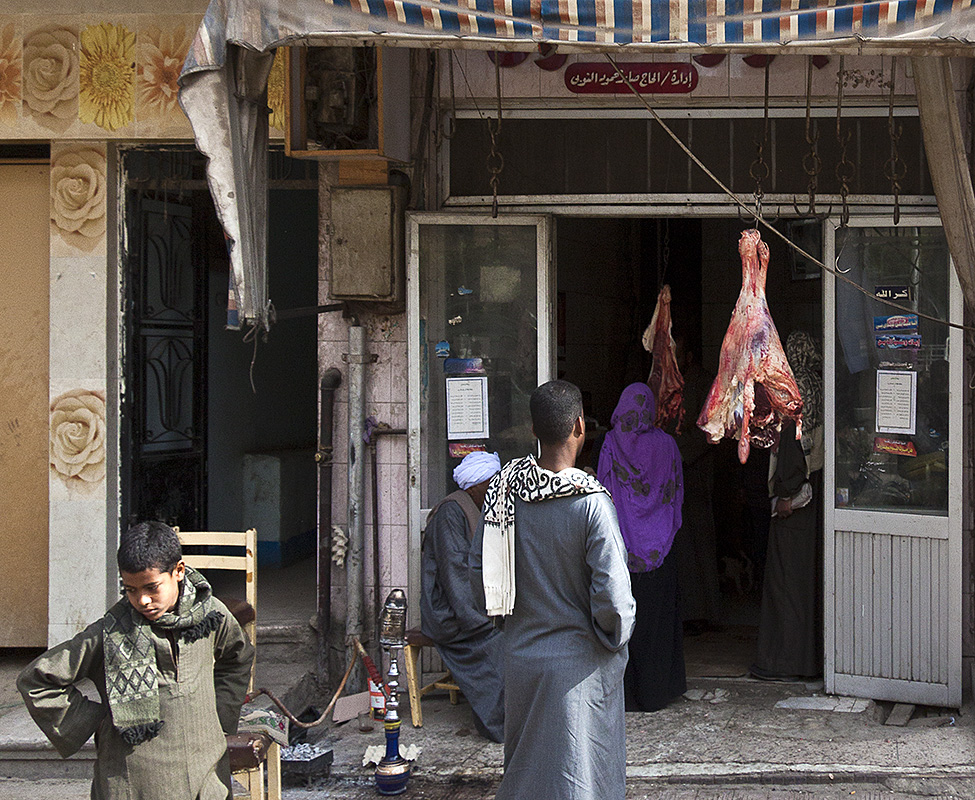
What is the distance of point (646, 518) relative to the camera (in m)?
5.81

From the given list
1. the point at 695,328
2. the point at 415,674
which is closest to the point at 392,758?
the point at 415,674

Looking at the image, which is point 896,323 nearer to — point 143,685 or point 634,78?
point 634,78

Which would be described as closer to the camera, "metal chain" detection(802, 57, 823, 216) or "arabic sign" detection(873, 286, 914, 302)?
"metal chain" detection(802, 57, 823, 216)

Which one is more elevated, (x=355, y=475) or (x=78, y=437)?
(x=78, y=437)

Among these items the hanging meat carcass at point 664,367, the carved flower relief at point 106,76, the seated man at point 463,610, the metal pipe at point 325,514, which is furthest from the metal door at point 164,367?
the hanging meat carcass at point 664,367

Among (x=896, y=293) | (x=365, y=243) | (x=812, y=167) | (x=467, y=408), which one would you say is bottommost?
(x=467, y=408)

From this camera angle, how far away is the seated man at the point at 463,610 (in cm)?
540

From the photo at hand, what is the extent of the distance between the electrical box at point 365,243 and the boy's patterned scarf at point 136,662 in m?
3.08

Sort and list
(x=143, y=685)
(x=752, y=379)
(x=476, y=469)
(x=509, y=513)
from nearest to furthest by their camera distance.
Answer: (x=143, y=685) < (x=509, y=513) < (x=752, y=379) < (x=476, y=469)

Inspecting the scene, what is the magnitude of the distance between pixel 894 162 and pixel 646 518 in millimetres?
2231

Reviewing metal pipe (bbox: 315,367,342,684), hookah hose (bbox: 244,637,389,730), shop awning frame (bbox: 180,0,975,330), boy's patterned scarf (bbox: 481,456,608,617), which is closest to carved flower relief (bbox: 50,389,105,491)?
metal pipe (bbox: 315,367,342,684)

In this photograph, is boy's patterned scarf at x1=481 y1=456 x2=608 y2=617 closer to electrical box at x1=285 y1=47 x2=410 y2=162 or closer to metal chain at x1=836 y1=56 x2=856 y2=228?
electrical box at x1=285 y1=47 x2=410 y2=162

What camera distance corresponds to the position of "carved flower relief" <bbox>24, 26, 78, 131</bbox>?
5977 millimetres

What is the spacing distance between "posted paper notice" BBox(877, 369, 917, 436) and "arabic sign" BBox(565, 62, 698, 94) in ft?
6.17
